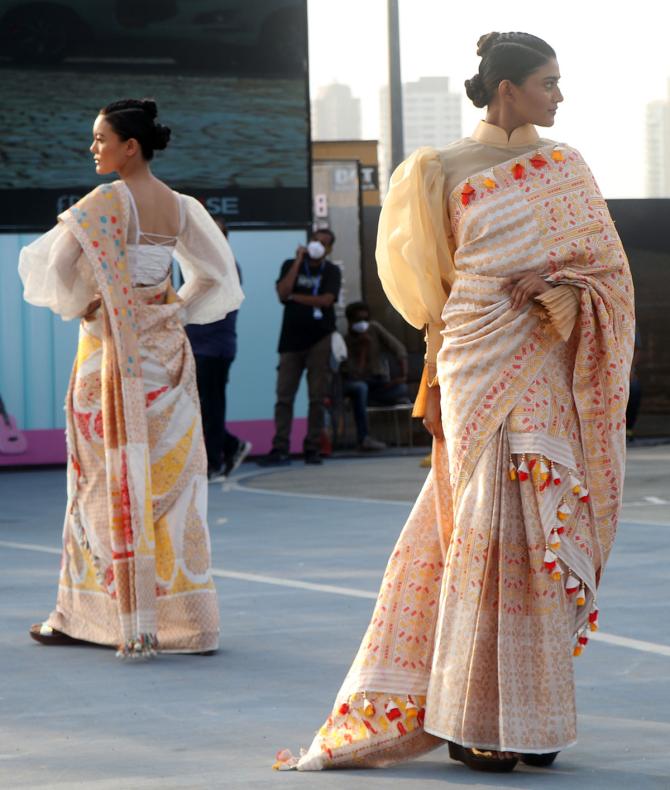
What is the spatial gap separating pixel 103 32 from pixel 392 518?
24.4 ft

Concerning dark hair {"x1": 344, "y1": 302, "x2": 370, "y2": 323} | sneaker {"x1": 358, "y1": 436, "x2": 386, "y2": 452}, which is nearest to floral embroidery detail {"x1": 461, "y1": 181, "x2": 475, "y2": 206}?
sneaker {"x1": 358, "y1": 436, "x2": 386, "y2": 452}

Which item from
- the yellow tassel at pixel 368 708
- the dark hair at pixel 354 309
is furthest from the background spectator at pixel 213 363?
the yellow tassel at pixel 368 708

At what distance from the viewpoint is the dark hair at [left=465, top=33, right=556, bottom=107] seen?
4.77 m

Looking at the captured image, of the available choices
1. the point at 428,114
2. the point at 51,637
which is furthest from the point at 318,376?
the point at 428,114

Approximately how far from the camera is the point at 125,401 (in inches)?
264

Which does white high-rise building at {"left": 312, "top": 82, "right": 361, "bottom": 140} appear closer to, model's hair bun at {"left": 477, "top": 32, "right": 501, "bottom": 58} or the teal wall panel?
the teal wall panel

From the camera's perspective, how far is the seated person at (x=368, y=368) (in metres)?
17.7

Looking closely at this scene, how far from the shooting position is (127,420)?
6719 millimetres

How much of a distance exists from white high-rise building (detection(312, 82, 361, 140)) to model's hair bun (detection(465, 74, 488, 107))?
16234cm

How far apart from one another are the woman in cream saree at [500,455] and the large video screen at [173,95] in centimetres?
1229

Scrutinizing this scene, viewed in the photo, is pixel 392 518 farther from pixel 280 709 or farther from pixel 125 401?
pixel 280 709

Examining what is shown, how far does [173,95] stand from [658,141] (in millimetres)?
122493

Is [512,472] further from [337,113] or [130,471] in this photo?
[337,113]

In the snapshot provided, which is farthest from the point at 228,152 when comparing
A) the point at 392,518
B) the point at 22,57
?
the point at 392,518
